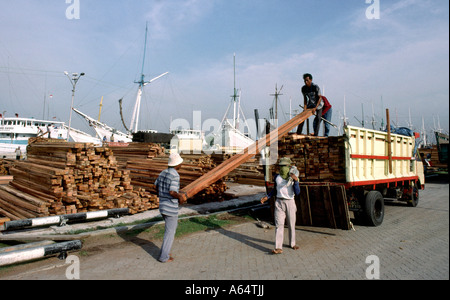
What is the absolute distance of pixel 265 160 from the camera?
28.7 feet

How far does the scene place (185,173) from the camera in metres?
11.6

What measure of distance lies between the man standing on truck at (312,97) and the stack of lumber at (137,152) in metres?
7.29

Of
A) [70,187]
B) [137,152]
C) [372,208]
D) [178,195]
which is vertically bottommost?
[372,208]

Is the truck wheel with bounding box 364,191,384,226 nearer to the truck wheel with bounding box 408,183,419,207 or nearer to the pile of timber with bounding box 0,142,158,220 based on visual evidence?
the truck wheel with bounding box 408,183,419,207

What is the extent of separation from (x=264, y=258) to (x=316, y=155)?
11.0ft

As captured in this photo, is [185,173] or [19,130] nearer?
[185,173]

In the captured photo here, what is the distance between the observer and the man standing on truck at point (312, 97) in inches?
355

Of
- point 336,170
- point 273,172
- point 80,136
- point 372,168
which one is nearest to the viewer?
point 336,170

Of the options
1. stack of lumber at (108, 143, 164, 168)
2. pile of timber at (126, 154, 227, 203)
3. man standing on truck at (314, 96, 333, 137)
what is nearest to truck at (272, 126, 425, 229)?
man standing on truck at (314, 96, 333, 137)

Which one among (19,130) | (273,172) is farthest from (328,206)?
(19,130)

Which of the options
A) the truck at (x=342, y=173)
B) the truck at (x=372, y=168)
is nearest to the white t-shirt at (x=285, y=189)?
the truck at (x=342, y=173)

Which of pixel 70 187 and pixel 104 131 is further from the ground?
pixel 104 131

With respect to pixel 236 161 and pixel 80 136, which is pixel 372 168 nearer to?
pixel 236 161
